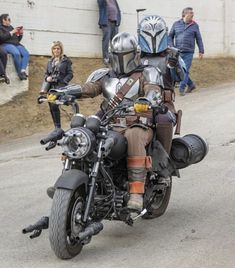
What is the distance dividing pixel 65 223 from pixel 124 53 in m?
1.72

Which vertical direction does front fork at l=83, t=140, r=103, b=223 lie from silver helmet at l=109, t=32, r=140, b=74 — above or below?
below

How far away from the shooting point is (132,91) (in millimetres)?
5863

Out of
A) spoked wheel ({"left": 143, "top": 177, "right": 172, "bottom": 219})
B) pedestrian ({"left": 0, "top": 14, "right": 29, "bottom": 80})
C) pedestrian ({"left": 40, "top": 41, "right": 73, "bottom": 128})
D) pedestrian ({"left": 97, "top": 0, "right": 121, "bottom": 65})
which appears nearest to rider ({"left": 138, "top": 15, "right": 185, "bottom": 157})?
spoked wheel ({"left": 143, "top": 177, "right": 172, "bottom": 219})

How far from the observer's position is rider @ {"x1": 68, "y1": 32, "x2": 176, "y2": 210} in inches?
218

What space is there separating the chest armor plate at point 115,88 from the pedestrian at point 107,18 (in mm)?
9865

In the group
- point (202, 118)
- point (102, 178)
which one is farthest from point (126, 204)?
point (202, 118)

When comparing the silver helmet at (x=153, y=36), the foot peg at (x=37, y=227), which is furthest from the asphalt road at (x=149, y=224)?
the silver helmet at (x=153, y=36)

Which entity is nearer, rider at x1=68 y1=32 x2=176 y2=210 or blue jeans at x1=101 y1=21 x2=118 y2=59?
rider at x1=68 y1=32 x2=176 y2=210

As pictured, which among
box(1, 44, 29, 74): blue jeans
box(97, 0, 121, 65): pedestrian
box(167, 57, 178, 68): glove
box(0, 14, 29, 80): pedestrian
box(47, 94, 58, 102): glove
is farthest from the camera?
box(97, 0, 121, 65): pedestrian

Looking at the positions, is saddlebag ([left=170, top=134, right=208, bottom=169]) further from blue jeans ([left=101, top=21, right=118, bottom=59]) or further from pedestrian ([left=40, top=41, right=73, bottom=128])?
blue jeans ([left=101, top=21, right=118, bottom=59])

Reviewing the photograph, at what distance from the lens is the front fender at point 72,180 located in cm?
506

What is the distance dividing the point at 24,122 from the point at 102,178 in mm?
7471

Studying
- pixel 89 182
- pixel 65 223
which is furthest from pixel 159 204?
pixel 65 223

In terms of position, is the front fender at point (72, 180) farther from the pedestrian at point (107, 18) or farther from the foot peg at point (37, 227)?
the pedestrian at point (107, 18)
